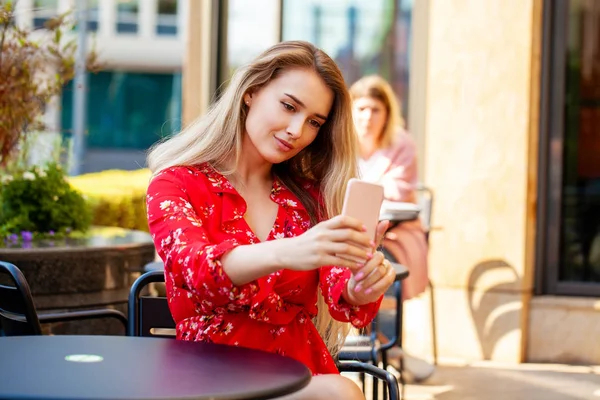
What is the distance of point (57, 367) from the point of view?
1888mm

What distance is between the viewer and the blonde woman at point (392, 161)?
5809 millimetres

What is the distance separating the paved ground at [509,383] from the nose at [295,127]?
2953mm

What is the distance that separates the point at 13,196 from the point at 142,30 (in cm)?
3386

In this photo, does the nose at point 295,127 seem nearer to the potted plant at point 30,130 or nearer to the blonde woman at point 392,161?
the potted plant at point 30,130

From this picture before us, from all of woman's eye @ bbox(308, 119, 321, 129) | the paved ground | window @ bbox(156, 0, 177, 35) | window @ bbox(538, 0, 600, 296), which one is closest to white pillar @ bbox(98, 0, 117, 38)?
window @ bbox(156, 0, 177, 35)

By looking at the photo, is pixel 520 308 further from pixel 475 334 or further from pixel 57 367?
pixel 57 367

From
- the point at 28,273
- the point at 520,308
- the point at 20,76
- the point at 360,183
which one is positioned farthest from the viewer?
the point at 520,308

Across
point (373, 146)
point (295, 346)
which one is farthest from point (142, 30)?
point (295, 346)

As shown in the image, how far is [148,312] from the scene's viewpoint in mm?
2844

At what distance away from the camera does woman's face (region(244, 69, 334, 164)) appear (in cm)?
260

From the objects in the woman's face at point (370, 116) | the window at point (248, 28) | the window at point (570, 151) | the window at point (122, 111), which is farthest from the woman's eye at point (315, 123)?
the window at point (122, 111)

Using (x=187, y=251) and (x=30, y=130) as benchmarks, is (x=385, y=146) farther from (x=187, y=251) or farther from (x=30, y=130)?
(x=187, y=251)

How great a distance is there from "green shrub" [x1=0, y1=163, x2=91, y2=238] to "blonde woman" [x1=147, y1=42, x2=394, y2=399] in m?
2.11

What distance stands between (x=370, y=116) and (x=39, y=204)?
2.32m
